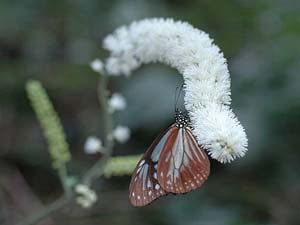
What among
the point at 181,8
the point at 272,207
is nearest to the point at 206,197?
the point at 272,207

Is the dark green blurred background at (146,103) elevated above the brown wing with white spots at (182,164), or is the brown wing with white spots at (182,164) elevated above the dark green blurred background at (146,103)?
the dark green blurred background at (146,103)

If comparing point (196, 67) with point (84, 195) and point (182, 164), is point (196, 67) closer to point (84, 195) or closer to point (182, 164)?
point (182, 164)

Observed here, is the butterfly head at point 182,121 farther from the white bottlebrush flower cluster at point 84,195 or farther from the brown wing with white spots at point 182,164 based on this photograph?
the white bottlebrush flower cluster at point 84,195

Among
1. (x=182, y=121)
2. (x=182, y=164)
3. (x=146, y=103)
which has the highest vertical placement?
(x=146, y=103)

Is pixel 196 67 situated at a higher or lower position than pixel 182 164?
higher

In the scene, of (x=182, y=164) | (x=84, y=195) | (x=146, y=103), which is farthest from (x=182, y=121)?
(x=146, y=103)

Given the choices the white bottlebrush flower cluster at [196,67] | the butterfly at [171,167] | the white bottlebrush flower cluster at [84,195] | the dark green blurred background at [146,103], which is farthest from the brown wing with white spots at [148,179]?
the dark green blurred background at [146,103]
